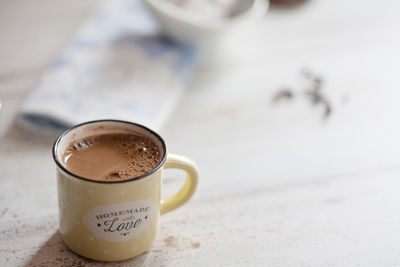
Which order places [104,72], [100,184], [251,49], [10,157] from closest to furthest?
[100,184] → [10,157] → [104,72] → [251,49]

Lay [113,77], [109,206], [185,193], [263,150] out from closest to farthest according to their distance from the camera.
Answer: [109,206] < [185,193] < [263,150] < [113,77]

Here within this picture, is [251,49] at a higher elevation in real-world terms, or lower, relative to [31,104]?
higher

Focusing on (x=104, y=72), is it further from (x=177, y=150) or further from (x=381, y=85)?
(x=381, y=85)

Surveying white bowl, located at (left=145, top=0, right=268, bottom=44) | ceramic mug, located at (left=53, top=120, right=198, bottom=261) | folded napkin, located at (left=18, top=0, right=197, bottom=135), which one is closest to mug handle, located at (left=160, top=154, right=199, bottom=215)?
ceramic mug, located at (left=53, top=120, right=198, bottom=261)

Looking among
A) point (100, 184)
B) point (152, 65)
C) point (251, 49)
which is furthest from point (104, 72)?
point (100, 184)

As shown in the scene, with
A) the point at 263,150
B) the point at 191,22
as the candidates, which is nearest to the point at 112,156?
the point at 263,150

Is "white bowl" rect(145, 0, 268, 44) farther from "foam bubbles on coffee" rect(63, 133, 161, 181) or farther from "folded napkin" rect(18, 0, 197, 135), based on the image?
"foam bubbles on coffee" rect(63, 133, 161, 181)

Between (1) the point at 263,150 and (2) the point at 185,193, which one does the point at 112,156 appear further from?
(1) the point at 263,150
